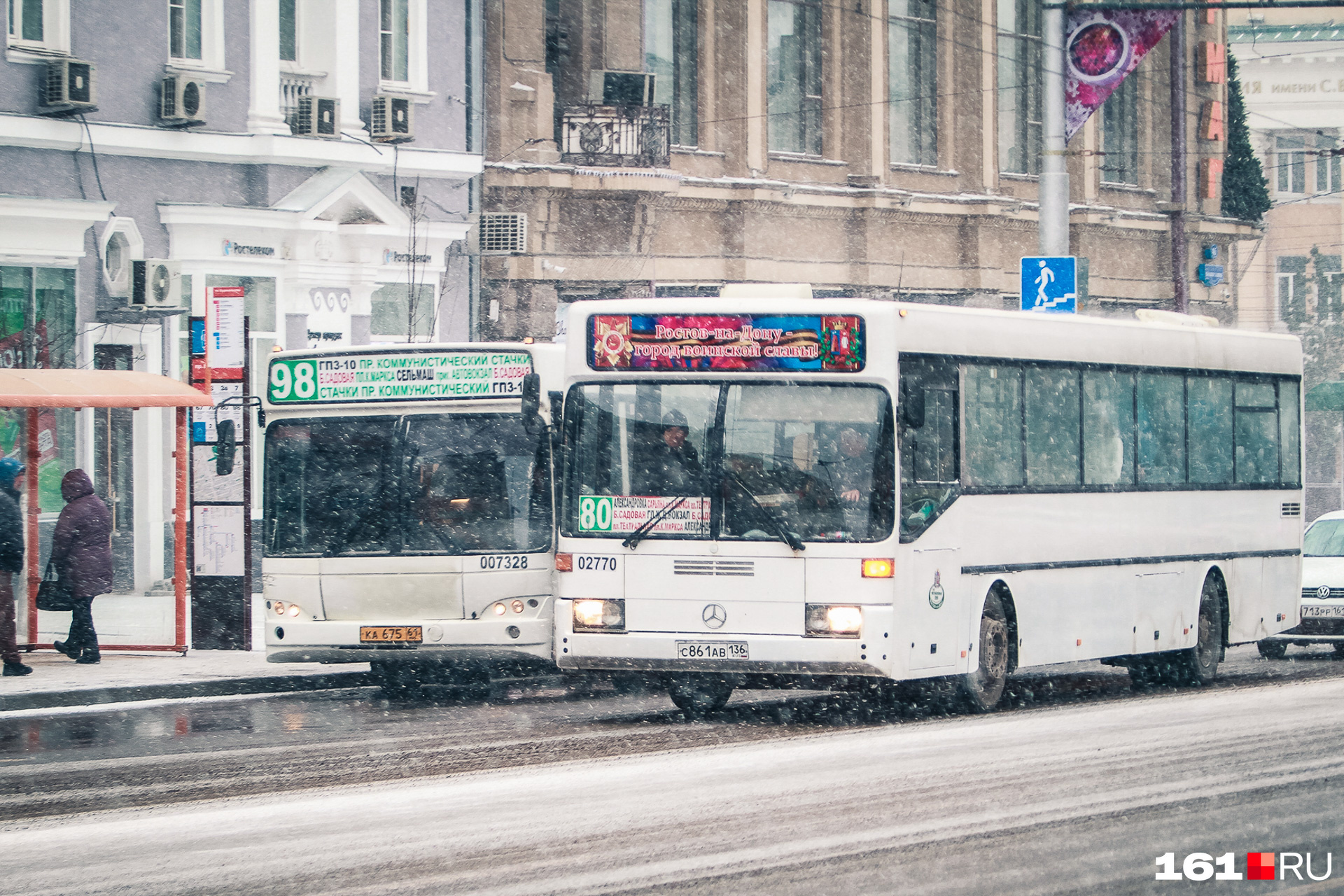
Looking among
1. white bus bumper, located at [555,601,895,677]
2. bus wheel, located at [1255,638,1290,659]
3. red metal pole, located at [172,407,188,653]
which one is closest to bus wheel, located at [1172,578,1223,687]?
bus wheel, located at [1255,638,1290,659]

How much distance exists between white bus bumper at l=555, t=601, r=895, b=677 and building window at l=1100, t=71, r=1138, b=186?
27080 mm

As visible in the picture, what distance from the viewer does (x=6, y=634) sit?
16.2m

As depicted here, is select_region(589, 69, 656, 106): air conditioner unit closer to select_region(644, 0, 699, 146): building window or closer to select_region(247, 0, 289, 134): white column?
select_region(644, 0, 699, 146): building window

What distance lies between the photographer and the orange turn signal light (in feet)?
42.3

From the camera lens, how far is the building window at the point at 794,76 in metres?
32.1

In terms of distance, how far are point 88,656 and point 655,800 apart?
8.88 m

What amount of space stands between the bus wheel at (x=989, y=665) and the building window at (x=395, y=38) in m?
15.5

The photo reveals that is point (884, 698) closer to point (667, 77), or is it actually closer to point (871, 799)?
point (871, 799)

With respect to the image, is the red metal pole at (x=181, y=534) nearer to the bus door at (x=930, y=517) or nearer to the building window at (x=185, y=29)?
the bus door at (x=930, y=517)

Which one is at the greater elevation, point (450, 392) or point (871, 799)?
point (450, 392)

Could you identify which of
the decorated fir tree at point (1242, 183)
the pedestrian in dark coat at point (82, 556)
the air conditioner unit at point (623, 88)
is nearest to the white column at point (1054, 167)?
the air conditioner unit at point (623, 88)

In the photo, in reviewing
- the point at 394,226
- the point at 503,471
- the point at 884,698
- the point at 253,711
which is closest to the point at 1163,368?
the point at 884,698

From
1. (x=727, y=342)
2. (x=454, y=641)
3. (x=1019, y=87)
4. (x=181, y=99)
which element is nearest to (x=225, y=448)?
(x=454, y=641)

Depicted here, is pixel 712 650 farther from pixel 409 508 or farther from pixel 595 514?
pixel 409 508
